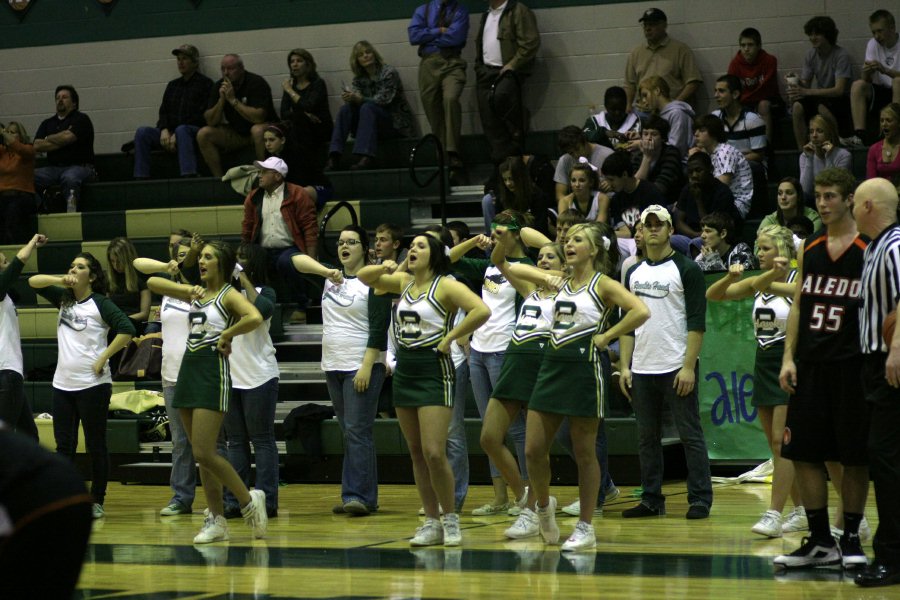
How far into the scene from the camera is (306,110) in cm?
Answer: 1231

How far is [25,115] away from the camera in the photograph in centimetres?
1457

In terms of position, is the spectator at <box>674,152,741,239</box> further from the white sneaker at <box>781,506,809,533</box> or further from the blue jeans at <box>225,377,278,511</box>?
the blue jeans at <box>225,377,278,511</box>

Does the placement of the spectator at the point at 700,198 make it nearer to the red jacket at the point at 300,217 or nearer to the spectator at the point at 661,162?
the spectator at the point at 661,162

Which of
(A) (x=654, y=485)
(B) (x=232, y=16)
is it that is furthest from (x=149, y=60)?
(A) (x=654, y=485)

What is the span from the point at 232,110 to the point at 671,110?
455cm

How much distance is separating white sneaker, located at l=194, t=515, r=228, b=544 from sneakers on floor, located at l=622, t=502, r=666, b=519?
2.24m

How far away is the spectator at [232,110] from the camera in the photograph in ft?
41.6

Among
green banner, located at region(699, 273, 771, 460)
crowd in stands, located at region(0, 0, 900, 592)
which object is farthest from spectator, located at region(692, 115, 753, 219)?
green banner, located at region(699, 273, 771, 460)

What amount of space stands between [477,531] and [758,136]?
16.9 feet

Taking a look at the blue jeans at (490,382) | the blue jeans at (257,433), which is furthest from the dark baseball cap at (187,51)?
the blue jeans at (490,382)

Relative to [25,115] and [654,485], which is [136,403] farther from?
[25,115]

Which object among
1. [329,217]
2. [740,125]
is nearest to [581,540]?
[329,217]

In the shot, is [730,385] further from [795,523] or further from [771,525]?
[771,525]

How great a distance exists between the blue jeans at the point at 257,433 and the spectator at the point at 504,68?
14.7 feet
